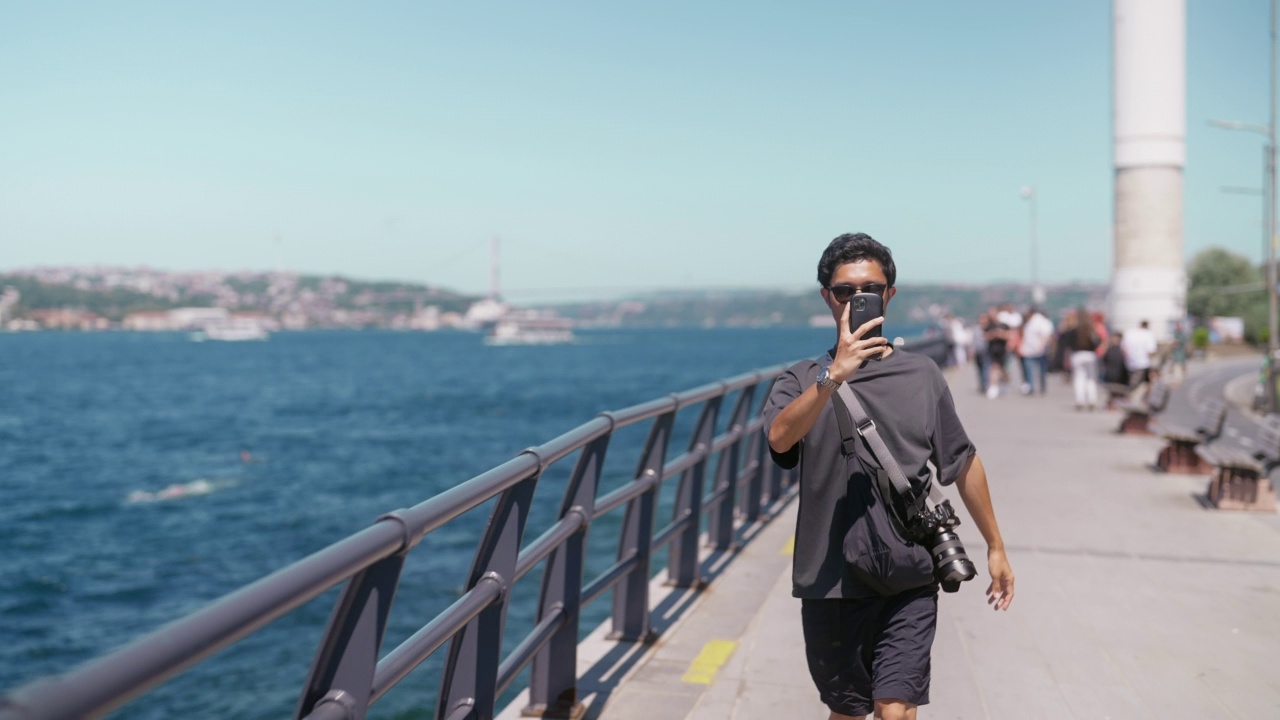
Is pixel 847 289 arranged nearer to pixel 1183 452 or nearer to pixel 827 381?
pixel 827 381

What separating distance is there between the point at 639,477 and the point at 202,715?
1226 centimetres

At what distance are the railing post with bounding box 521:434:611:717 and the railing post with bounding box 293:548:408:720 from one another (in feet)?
6.68

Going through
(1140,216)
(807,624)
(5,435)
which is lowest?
(5,435)

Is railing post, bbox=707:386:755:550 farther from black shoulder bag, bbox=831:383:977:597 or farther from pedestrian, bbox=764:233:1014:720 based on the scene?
black shoulder bag, bbox=831:383:977:597

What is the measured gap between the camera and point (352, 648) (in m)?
2.57

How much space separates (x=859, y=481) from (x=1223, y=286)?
109999 mm

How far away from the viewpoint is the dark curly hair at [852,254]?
3.13m

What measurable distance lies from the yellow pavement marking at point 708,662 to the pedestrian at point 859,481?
2.05 meters

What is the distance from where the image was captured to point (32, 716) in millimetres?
1410

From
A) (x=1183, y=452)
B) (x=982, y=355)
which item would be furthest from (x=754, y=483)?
(x=982, y=355)

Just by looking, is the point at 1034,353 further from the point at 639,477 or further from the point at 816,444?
the point at 816,444

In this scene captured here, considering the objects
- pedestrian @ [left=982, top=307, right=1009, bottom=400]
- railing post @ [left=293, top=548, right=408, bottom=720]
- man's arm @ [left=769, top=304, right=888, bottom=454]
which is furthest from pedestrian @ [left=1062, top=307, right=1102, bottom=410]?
railing post @ [left=293, top=548, right=408, bottom=720]

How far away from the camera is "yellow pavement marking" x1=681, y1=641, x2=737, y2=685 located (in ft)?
17.4

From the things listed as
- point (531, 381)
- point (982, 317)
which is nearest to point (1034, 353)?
point (982, 317)
